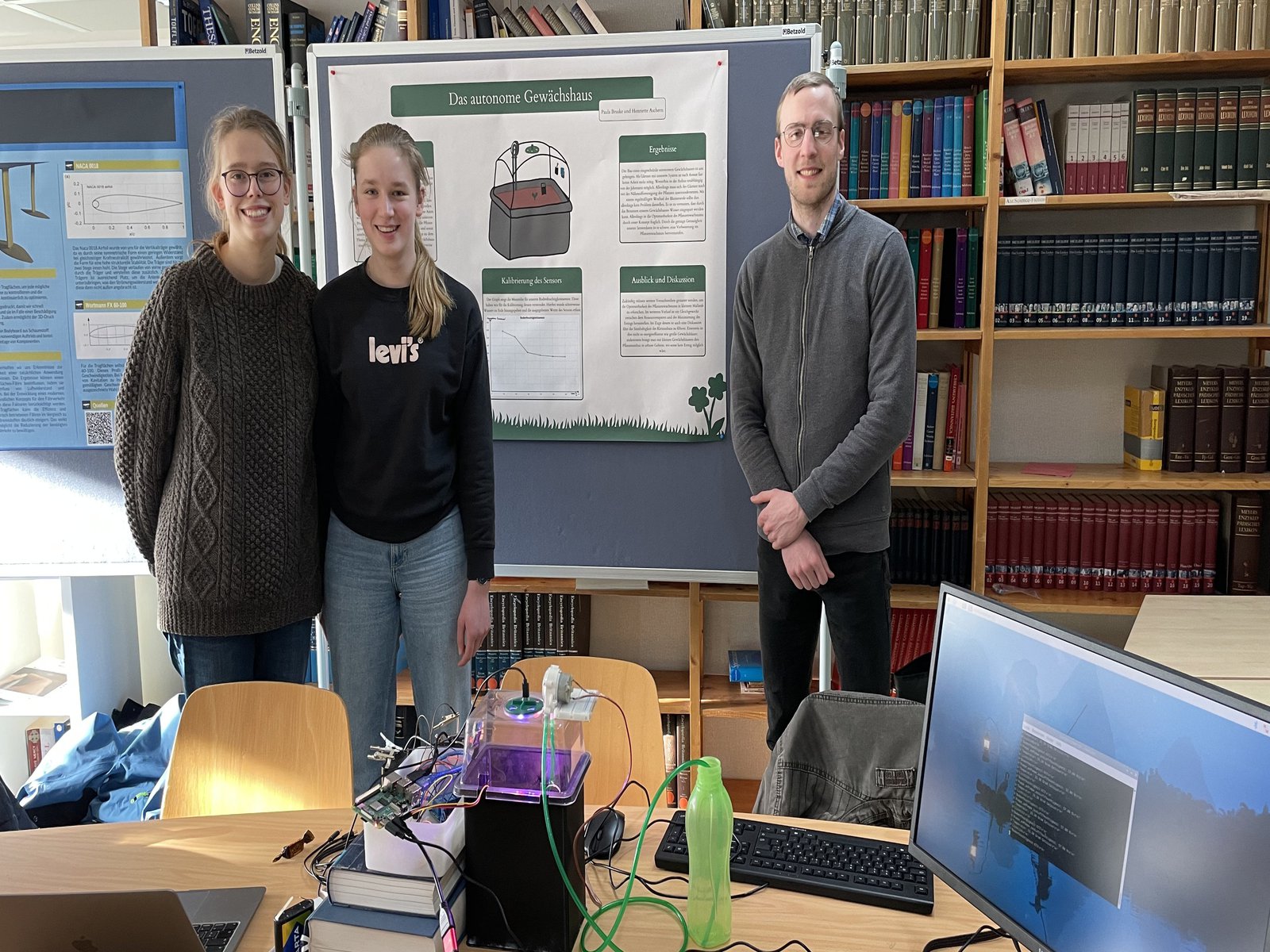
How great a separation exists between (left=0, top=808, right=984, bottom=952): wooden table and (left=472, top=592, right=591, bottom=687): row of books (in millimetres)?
1720

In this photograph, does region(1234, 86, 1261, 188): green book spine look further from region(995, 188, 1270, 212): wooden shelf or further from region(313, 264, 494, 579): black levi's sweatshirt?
region(313, 264, 494, 579): black levi's sweatshirt

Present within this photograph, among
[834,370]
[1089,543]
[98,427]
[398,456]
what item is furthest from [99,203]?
[1089,543]

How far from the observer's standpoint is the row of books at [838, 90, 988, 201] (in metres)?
3.00

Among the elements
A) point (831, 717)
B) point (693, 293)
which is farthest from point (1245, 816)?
point (693, 293)

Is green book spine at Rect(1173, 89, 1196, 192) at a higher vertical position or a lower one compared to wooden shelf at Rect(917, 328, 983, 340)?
higher

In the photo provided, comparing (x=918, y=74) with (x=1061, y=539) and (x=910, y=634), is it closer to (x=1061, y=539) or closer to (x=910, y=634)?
(x=1061, y=539)

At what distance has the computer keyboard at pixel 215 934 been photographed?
45.3 inches

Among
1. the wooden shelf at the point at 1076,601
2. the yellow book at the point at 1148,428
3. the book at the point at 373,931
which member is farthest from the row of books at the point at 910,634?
the book at the point at 373,931

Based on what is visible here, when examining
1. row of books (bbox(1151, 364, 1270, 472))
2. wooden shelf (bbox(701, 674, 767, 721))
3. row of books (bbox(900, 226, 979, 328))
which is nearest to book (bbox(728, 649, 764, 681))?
wooden shelf (bbox(701, 674, 767, 721))

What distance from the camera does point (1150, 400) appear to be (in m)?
3.09

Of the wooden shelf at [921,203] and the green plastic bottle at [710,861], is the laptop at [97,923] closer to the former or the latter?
the green plastic bottle at [710,861]

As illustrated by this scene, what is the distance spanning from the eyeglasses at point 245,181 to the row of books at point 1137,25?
2.13 meters

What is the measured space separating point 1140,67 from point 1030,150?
14.7 inches

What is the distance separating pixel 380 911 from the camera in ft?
3.59
